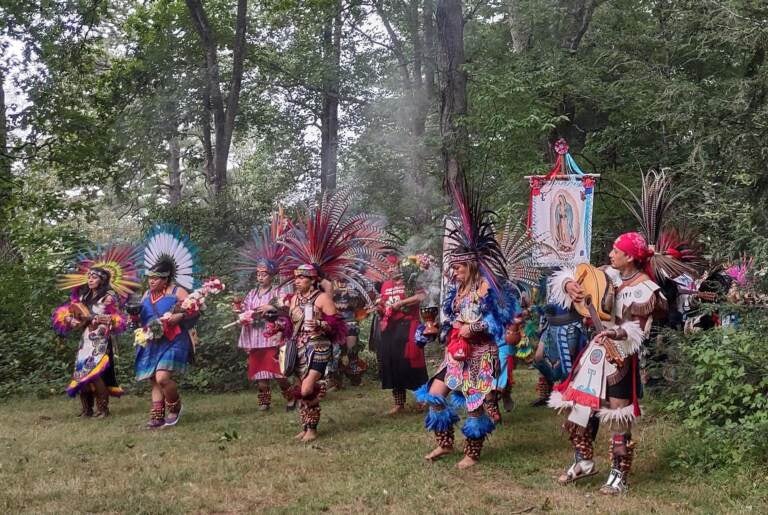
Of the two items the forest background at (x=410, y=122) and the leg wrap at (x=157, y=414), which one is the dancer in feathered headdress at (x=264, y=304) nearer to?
the leg wrap at (x=157, y=414)

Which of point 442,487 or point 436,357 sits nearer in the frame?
point 442,487

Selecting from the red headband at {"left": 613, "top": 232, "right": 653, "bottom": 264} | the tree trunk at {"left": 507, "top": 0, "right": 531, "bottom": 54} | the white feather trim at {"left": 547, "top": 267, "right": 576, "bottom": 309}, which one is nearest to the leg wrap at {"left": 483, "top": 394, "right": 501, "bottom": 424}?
the white feather trim at {"left": 547, "top": 267, "right": 576, "bottom": 309}

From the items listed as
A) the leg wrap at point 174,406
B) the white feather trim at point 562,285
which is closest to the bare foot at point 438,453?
the white feather trim at point 562,285

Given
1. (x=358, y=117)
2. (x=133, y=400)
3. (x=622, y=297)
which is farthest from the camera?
(x=358, y=117)

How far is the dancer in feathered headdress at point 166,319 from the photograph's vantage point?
27.3 ft

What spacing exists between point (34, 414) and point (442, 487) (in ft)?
21.0

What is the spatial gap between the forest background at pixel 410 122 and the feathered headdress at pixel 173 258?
3.21 meters

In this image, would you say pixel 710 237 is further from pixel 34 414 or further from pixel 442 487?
pixel 34 414

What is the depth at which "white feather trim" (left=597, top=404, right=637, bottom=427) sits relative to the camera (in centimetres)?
539

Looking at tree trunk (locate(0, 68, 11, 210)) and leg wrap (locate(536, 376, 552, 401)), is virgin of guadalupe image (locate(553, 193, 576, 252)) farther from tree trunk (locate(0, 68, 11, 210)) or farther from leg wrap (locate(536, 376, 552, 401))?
tree trunk (locate(0, 68, 11, 210))

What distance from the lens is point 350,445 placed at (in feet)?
24.0

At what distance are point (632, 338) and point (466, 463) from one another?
177 centimetres

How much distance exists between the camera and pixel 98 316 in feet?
29.4

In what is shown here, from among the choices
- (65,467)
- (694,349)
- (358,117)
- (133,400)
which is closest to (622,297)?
(694,349)
